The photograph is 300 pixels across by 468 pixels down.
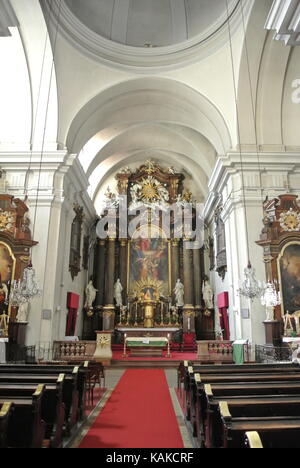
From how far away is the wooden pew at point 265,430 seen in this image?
2.19 meters

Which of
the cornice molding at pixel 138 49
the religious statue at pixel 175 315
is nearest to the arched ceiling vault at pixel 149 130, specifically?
the cornice molding at pixel 138 49

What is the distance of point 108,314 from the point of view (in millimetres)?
16078

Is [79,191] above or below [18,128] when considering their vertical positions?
below

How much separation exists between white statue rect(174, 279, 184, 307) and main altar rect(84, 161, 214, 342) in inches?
2.0

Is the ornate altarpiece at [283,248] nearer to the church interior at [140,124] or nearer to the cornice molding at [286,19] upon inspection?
the church interior at [140,124]

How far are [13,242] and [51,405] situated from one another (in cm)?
741

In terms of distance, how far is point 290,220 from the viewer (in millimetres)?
10133

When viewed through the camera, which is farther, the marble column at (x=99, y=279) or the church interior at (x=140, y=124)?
the marble column at (x=99, y=279)

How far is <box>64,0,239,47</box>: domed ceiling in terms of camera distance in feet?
37.1

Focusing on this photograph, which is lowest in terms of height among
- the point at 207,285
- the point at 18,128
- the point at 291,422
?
the point at 291,422

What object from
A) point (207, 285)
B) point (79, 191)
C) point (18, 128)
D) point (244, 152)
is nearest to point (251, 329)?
point (244, 152)

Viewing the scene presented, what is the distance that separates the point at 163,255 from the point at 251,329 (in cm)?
870

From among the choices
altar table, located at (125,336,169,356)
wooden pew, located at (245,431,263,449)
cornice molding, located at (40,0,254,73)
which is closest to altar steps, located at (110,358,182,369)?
altar table, located at (125,336,169,356)

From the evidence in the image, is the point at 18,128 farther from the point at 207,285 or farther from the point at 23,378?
the point at 207,285
